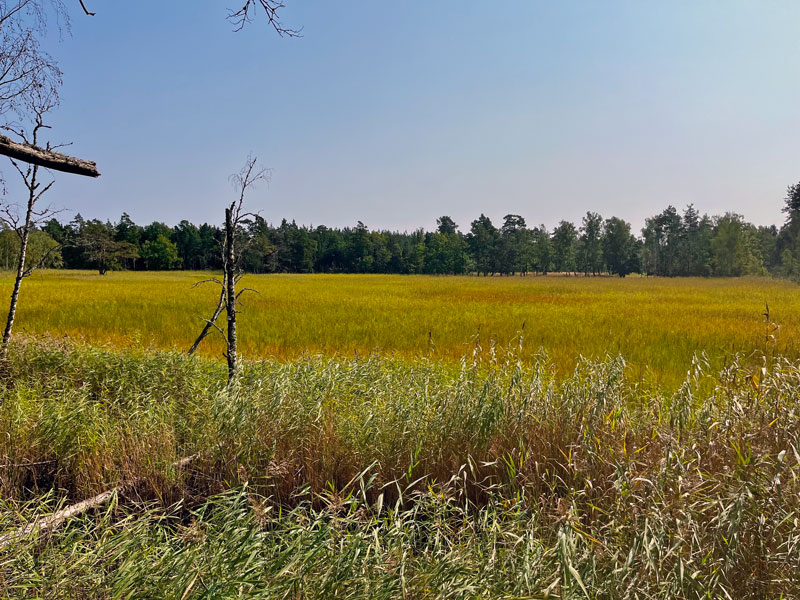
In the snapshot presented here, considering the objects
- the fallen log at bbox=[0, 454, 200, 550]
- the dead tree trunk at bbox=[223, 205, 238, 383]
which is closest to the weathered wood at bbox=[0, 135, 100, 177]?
the fallen log at bbox=[0, 454, 200, 550]

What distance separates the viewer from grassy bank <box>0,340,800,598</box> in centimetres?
245

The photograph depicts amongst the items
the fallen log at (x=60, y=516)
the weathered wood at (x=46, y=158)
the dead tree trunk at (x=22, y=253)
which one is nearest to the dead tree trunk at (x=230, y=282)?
the fallen log at (x=60, y=516)

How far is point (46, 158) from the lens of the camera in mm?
2938

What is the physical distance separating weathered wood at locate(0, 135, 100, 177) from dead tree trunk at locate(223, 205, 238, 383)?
10.3 ft

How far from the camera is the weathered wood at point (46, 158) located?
2.83m

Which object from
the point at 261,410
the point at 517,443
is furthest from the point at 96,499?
the point at 517,443

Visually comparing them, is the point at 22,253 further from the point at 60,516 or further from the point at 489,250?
the point at 489,250

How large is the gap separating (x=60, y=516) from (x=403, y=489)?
8.97 ft

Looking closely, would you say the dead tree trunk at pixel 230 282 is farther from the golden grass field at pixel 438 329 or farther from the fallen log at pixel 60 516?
the golden grass field at pixel 438 329

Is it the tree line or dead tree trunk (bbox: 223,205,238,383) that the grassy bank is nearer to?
dead tree trunk (bbox: 223,205,238,383)

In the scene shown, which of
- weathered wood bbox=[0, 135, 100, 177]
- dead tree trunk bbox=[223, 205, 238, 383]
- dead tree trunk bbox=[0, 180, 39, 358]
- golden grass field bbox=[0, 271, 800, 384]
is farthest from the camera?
golden grass field bbox=[0, 271, 800, 384]

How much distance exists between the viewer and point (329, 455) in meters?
4.38

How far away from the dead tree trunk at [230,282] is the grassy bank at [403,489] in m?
0.46

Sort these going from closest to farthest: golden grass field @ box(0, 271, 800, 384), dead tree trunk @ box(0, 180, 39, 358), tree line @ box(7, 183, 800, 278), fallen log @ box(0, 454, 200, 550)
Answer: fallen log @ box(0, 454, 200, 550)
dead tree trunk @ box(0, 180, 39, 358)
golden grass field @ box(0, 271, 800, 384)
tree line @ box(7, 183, 800, 278)
